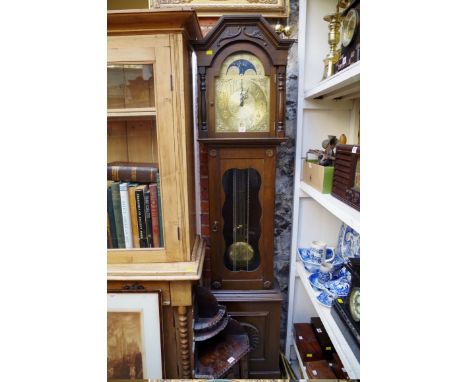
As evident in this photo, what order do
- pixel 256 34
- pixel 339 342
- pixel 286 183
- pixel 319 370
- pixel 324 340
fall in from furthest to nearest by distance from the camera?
1. pixel 286 183
2. pixel 324 340
3. pixel 319 370
4. pixel 256 34
5. pixel 339 342

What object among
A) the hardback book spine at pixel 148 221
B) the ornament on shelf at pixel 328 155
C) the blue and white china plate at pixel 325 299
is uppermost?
the ornament on shelf at pixel 328 155

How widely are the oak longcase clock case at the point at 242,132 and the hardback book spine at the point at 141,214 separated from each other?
1.00 ft

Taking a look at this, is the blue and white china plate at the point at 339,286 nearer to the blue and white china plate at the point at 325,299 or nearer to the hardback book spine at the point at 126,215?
the blue and white china plate at the point at 325,299

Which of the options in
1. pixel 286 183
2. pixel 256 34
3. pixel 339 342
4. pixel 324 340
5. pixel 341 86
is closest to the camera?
pixel 339 342

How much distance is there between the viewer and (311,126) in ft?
4.19

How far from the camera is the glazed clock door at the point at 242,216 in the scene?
1.09 m

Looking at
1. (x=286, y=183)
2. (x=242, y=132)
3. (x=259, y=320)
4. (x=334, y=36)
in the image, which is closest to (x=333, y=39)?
(x=334, y=36)

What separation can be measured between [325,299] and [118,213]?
0.86 m

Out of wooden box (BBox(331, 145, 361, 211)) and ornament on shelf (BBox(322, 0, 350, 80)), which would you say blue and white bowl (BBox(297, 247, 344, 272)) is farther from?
ornament on shelf (BBox(322, 0, 350, 80))

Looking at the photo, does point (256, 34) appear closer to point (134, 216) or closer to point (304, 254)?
point (134, 216)

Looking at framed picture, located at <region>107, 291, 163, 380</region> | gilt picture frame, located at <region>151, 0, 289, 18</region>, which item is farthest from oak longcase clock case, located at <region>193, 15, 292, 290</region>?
framed picture, located at <region>107, 291, 163, 380</region>

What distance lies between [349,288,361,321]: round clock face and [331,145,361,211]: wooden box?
0.28 m

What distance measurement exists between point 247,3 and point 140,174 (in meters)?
0.92

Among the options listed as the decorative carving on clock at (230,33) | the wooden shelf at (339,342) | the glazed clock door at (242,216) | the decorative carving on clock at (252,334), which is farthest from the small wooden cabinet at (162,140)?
the wooden shelf at (339,342)
